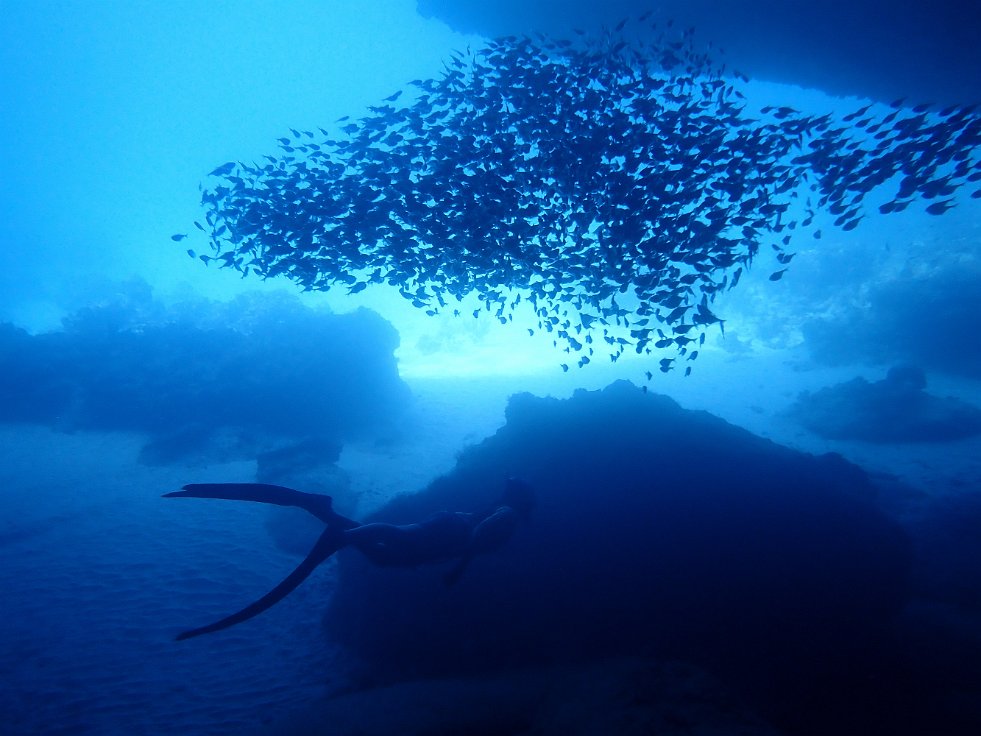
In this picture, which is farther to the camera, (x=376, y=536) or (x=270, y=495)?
(x=376, y=536)

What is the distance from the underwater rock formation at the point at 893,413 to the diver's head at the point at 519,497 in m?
17.6

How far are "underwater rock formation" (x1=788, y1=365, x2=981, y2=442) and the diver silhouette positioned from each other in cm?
1828

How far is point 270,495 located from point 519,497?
391 centimetres

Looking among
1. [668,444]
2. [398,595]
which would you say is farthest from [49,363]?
[668,444]

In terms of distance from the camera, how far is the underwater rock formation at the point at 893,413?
16.4 metres

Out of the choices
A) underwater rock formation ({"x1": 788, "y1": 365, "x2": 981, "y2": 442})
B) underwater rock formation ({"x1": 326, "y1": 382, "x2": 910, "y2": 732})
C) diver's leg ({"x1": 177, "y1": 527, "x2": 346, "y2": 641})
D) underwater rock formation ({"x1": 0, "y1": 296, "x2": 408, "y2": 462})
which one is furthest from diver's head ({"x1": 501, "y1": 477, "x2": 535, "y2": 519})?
underwater rock formation ({"x1": 788, "y1": 365, "x2": 981, "y2": 442})

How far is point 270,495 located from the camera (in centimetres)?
584

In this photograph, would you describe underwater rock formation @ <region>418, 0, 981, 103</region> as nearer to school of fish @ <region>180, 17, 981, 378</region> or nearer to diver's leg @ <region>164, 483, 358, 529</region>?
school of fish @ <region>180, 17, 981, 378</region>

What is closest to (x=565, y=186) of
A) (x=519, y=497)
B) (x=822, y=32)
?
(x=519, y=497)

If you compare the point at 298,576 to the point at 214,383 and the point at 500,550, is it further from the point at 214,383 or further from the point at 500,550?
the point at 214,383

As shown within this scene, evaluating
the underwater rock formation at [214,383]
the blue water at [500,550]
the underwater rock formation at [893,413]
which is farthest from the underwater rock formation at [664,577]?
the underwater rock formation at [214,383]

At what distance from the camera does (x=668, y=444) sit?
11172 millimetres

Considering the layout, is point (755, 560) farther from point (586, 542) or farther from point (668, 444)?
point (668, 444)

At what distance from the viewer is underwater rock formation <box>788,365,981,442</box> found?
16.4 metres
